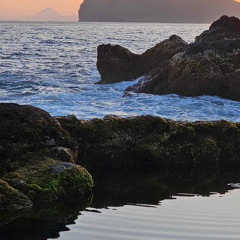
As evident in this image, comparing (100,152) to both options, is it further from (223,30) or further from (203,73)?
(223,30)

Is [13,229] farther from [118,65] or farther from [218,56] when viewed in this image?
[118,65]

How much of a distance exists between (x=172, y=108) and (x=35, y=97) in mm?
6774

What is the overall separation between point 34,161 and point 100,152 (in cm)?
175

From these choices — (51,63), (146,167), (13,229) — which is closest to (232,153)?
(146,167)

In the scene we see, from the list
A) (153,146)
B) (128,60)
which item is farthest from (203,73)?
(153,146)

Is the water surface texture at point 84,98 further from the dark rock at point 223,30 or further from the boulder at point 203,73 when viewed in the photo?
the dark rock at point 223,30

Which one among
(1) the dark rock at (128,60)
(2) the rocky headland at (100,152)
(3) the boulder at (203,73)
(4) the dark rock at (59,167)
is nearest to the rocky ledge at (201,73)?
(3) the boulder at (203,73)

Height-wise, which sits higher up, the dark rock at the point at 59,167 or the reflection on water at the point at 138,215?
the dark rock at the point at 59,167

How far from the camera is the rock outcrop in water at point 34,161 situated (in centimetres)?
719

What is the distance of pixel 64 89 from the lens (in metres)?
24.8

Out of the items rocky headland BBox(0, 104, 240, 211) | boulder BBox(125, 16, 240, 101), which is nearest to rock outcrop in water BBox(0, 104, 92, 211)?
rocky headland BBox(0, 104, 240, 211)

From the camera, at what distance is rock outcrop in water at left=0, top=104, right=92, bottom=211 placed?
719 centimetres

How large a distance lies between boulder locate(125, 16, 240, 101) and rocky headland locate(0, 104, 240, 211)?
30.6 feet

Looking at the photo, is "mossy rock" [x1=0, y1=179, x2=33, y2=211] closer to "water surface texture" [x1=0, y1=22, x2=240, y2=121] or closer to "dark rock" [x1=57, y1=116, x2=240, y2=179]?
"dark rock" [x1=57, y1=116, x2=240, y2=179]
